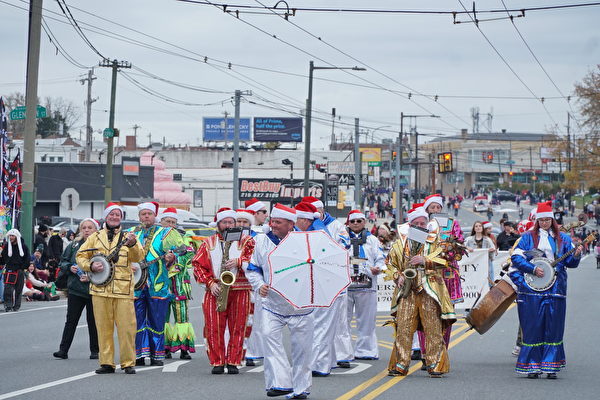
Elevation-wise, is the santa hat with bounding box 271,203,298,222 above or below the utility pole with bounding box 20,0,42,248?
below

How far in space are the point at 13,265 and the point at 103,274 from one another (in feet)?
32.3

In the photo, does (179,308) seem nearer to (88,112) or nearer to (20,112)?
(20,112)

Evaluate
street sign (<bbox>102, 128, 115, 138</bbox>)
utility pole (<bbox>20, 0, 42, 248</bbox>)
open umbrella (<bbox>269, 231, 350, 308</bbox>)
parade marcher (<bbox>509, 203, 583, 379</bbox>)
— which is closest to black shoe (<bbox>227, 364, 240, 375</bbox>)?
open umbrella (<bbox>269, 231, 350, 308</bbox>)

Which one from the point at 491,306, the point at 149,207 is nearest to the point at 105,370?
the point at 149,207

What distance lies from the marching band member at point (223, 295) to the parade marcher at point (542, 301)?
Result: 112 inches

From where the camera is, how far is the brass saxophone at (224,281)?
36.8ft

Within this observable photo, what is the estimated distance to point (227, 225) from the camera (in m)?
11.7

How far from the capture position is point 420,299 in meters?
11.5

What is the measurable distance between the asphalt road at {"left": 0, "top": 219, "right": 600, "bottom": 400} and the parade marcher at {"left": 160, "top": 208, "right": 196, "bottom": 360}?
0.57ft

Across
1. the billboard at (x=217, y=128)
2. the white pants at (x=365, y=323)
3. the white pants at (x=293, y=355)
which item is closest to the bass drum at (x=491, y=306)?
the white pants at (x=365, y=323)

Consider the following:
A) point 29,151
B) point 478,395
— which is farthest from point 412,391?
point 29,151

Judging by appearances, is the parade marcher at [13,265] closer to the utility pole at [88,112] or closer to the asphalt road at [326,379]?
the asphalt road at [326,379]

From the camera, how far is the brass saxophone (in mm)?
11227

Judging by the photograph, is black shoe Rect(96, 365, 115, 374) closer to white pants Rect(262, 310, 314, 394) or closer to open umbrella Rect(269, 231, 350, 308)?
white pants Rect(262, 310, 314, 394)
